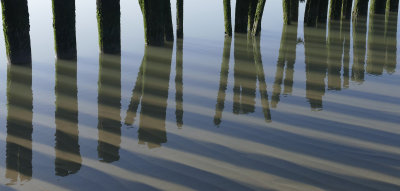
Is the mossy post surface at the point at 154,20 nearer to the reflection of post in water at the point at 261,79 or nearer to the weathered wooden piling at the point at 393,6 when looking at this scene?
the reflection of post in water at the point at 261,79

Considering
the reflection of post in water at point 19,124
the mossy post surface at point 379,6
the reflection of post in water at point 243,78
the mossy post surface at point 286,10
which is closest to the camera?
the reflection of post in water at point 19,124

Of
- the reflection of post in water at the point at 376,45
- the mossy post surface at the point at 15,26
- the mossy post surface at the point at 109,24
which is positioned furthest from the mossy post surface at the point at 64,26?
the reflection of post in water at the point at 376,45

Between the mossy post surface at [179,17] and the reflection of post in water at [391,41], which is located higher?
the mossy post surface at [179,17]

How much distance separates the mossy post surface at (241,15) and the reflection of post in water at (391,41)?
354cm

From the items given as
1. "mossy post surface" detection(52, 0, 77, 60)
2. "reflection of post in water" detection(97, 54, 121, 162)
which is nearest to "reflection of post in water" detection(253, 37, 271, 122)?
"reflection of post in water" detection(97, 54, 121, 162)

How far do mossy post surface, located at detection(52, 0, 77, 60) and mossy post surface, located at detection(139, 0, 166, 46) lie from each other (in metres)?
1.78

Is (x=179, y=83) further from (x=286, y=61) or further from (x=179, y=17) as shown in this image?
(x=179, y=17)

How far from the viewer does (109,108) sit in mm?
9016

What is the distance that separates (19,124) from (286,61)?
6339 millimetres

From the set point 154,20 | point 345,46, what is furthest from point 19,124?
point 345,46

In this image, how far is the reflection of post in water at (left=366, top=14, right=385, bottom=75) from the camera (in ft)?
39.8

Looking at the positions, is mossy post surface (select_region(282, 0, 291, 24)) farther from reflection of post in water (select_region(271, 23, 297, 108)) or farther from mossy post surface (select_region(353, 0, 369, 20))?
mossy post surface (select_region(353, 0, 369, 20))

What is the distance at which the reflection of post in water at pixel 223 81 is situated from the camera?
28.5ft

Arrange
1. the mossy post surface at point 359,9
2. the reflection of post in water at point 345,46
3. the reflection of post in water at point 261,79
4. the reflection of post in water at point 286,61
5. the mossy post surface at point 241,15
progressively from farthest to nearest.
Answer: the mossy post surface at point 359,9 → the mossy post surface at point 241,15 → the reflection of post in water at point 345,46 → the reflection of post in water at point 286,61 → the reflection of post in water at point 261,79
